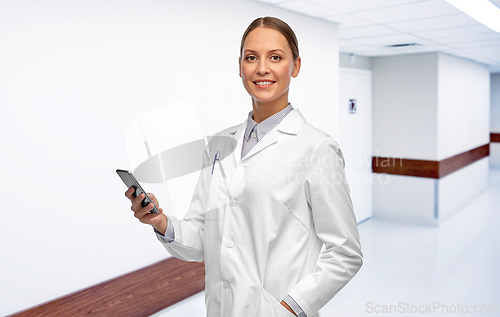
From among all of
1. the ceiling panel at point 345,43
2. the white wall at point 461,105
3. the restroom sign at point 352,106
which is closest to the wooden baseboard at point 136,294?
the ceiling panel at point 345,43

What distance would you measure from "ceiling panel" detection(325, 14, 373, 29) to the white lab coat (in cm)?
326

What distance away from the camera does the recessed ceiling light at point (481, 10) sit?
12.8ft

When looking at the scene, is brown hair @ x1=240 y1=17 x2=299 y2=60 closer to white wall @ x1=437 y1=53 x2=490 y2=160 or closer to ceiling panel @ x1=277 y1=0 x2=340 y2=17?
ceiling panel @ x1=277 y1=0 x2=340 y2=17

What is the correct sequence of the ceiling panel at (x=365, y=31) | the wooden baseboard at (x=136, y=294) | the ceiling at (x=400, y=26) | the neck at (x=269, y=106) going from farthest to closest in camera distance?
the ceiling panel at (x=365, y=31)
the ceiling at (x=400, y=26)
the wooden baseboard at (x=136, y=294)
the neck at (x=269, y=106)

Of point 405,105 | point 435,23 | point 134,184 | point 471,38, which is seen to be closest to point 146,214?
point 134,184

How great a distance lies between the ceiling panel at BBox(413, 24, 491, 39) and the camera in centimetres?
488

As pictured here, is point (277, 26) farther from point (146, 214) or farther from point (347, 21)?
point (347, 21)

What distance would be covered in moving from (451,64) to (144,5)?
6.17 m

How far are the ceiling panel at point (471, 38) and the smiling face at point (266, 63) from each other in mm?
5021

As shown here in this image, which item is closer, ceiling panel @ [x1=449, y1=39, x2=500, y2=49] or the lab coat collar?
the lab coat collar

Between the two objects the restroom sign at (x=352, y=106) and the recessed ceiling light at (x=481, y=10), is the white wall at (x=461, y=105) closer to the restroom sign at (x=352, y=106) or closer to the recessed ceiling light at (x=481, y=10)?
the restroom sign at (x=352, y=106)

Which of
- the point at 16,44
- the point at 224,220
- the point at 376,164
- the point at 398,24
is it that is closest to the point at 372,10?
the point at 398,24

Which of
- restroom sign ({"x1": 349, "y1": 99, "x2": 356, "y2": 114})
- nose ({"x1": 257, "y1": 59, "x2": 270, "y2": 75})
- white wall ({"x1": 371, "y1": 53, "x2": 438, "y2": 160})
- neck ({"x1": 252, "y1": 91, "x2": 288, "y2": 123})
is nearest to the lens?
nose ({"x1": 257, "y1": 59, "x2": 270, "y2": 75})

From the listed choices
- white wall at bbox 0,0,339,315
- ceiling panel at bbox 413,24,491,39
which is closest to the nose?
white wall at bbox 0,0,339,315
